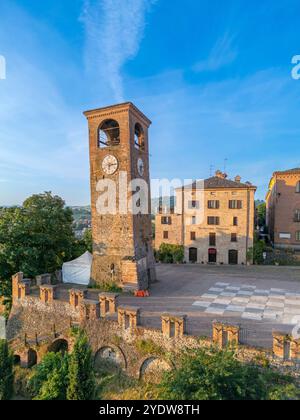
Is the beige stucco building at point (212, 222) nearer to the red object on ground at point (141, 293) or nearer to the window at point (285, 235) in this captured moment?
the window at point (285, 235)

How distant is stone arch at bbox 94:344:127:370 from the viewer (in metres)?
10.6

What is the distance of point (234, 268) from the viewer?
23984 mm

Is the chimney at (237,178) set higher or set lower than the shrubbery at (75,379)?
higher

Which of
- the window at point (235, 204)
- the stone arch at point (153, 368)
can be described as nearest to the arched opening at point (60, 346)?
the stone arch at point (153, 368)

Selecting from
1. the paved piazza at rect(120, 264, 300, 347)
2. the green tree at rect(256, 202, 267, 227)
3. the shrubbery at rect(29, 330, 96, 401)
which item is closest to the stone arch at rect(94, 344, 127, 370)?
the paved piazza at rect(120, 264, 300, 347)

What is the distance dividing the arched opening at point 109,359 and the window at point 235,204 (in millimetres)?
20321

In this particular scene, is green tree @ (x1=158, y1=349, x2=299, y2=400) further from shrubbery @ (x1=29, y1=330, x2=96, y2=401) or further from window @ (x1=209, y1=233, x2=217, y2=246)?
window @ (x1=209, y1=233, x2=217, y2=246)

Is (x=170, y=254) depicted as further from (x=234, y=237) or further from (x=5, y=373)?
(x=5, y=373)

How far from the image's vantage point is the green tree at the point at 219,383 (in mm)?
6789

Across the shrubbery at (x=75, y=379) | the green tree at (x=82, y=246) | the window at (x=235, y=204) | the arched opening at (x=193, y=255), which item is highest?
the window at (x=235, y=204)

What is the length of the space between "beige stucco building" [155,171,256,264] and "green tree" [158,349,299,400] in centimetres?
1944
